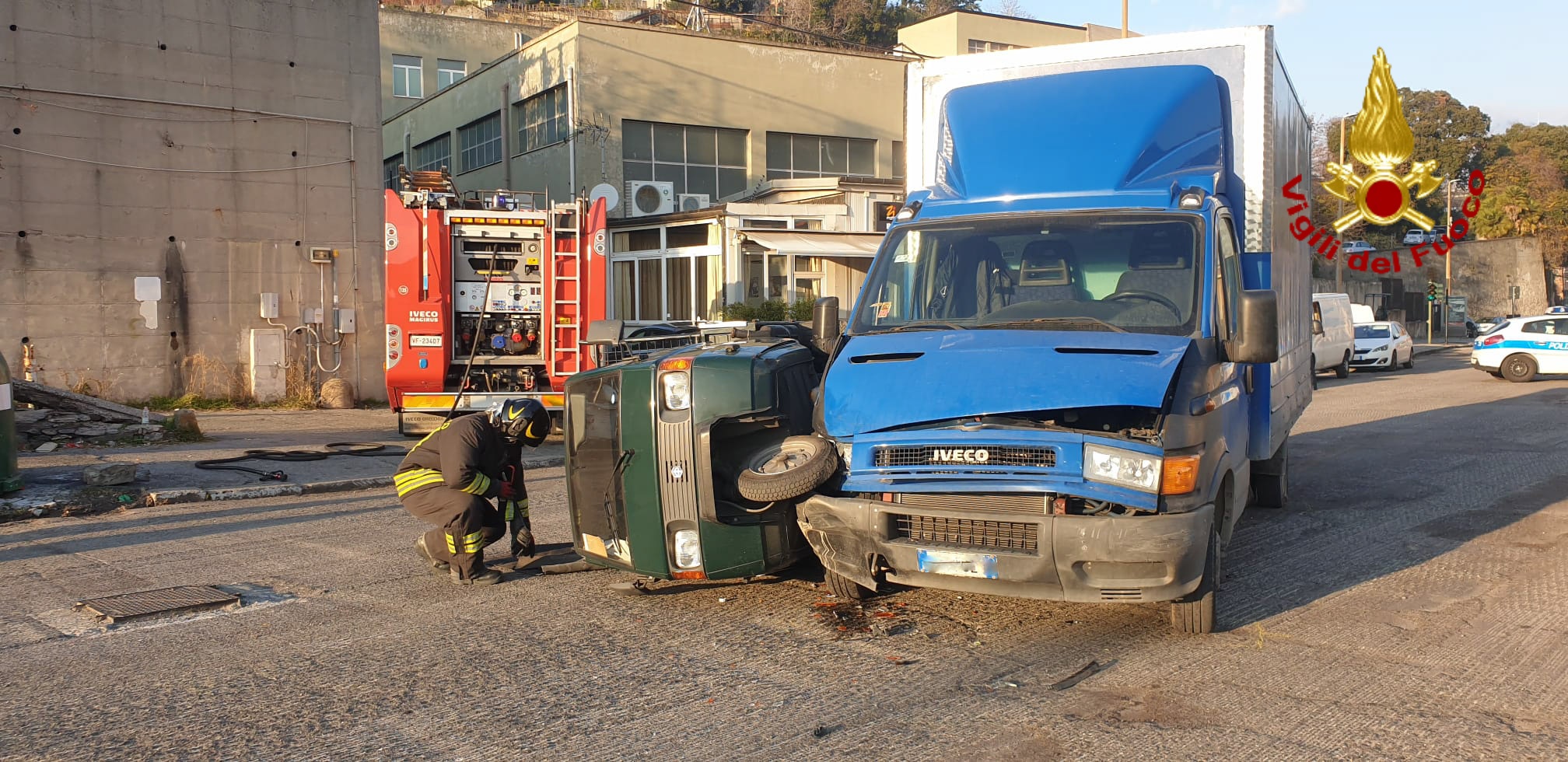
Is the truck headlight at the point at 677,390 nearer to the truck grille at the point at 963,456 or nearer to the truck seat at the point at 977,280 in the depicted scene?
the truck grille at the point at 963,456

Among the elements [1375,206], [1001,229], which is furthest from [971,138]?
[1375,206]

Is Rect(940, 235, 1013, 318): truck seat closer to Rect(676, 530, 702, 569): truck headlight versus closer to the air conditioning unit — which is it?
Rect(676, 530, 702, 569): truck headlight

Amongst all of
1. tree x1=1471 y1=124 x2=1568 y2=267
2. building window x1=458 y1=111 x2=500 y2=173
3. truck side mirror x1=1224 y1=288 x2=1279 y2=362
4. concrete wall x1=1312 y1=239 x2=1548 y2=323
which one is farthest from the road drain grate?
tree x1=1471 y1=124 x2=1568 y2=267

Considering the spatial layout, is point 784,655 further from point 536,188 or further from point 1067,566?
point 536,188

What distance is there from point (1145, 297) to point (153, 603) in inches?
232

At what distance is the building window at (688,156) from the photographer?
35062 mm

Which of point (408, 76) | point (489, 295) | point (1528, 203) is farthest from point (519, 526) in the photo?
point (1528, 203)

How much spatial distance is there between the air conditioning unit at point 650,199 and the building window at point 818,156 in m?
4.99

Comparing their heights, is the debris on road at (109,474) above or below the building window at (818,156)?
below

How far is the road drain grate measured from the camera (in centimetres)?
658

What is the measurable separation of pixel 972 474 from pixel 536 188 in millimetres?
34179

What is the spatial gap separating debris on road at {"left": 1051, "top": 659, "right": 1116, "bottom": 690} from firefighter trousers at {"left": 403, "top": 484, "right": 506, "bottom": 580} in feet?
12.1

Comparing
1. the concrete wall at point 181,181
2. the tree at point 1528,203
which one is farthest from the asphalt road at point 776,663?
the tree at point 1528,203

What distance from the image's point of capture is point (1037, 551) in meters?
5.17
